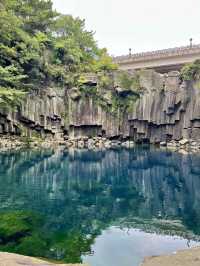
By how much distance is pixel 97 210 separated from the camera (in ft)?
48.8

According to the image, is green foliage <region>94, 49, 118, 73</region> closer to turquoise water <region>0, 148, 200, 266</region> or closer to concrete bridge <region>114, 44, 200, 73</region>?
concrete bridge <region>114, 44, 200, 73</region>

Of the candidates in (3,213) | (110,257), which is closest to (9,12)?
(3,213)

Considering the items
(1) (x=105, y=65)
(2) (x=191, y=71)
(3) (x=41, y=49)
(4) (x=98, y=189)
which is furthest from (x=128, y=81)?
(4) (x=98, y=189)

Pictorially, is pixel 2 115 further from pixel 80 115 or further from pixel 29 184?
pixel 29 184

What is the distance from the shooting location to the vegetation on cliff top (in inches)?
1564

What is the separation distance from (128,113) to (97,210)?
3456cm

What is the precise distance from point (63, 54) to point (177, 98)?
15389mm

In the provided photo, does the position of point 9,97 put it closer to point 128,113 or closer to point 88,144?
point 88,144

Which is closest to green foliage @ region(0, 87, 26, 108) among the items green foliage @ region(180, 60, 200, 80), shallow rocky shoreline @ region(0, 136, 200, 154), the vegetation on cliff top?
the vegetation on cliff top

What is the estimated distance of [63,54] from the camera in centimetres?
4769

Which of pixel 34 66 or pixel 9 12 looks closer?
pixel 9 12

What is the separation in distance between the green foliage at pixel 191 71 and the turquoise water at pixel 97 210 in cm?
1983

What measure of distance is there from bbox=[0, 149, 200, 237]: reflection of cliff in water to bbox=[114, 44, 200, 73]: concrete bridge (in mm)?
21880

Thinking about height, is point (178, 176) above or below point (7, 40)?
below
